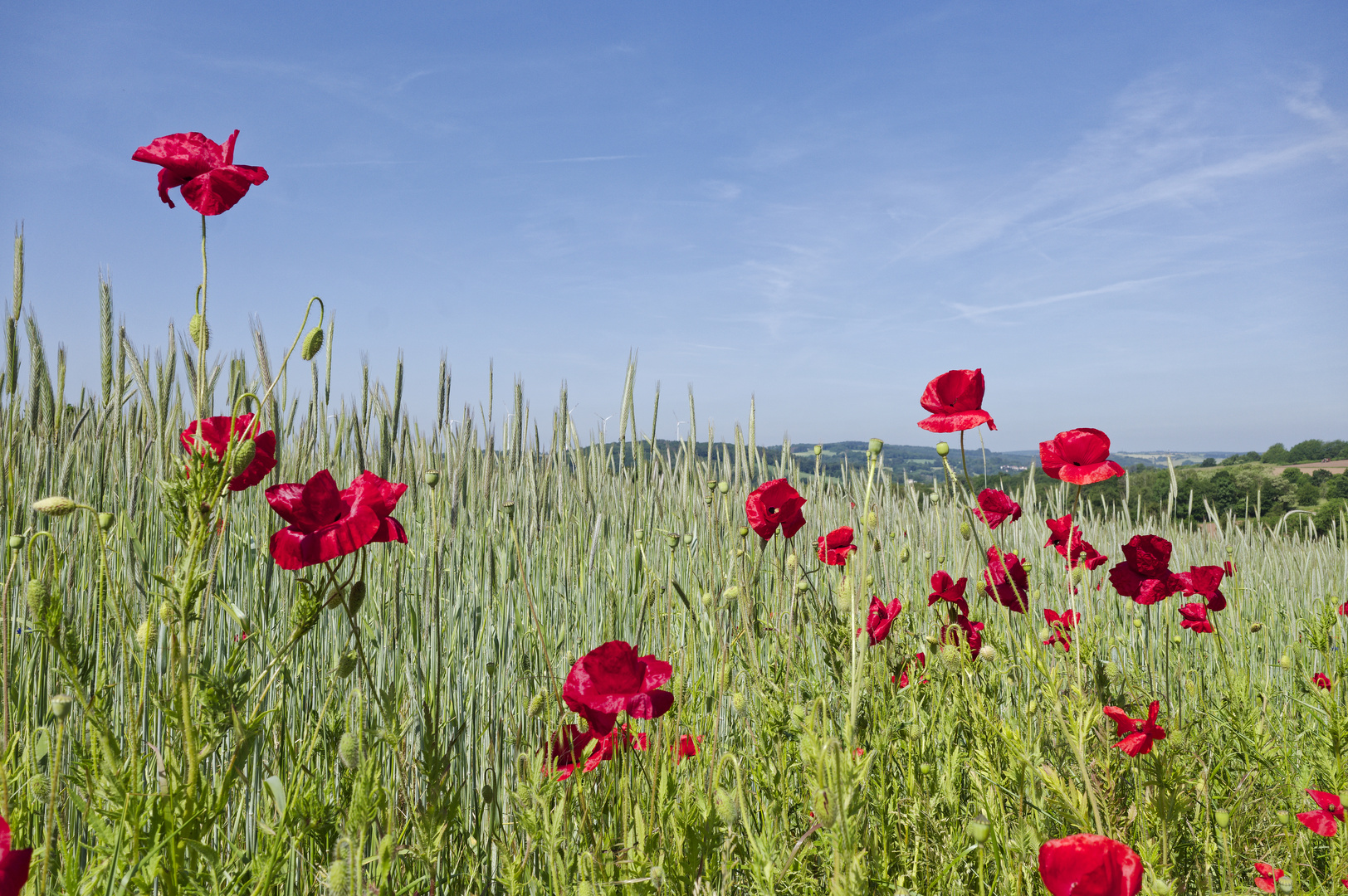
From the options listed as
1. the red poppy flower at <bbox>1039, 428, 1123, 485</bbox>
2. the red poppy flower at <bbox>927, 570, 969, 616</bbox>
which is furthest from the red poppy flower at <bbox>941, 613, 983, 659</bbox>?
the red poppy flower at <bbox>1039, 428, 1123, 485</bbox>

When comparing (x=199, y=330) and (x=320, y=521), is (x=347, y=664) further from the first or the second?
(x=199, y=330)

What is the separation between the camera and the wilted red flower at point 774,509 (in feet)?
4.37

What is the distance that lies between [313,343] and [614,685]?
579 mm

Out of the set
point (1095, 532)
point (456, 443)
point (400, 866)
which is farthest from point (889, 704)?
point (1095, 532)

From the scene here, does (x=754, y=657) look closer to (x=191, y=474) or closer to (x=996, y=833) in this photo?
(x=996, y=833)

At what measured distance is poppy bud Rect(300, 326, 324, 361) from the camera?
85cm

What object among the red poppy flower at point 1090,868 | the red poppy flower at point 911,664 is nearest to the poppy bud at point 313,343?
the red poppy flower at point 1090,868

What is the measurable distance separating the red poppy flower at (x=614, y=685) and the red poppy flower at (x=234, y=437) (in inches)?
18.4

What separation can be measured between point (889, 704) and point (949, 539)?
7.14 feet

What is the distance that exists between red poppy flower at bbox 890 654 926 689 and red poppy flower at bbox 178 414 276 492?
111cm

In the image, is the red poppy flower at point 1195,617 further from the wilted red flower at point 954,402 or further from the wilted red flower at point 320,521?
the wilted red flower at point 320,521

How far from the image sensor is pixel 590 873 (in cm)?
86

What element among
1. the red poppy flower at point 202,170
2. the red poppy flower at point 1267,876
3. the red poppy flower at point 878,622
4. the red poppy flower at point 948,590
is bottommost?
the red poppy flower at point 1267,876

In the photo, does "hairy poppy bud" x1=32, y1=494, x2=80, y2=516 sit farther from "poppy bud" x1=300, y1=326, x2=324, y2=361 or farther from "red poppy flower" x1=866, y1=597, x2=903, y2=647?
"red poppy flower" x1=866, y1=597, x2=903, y2=647
